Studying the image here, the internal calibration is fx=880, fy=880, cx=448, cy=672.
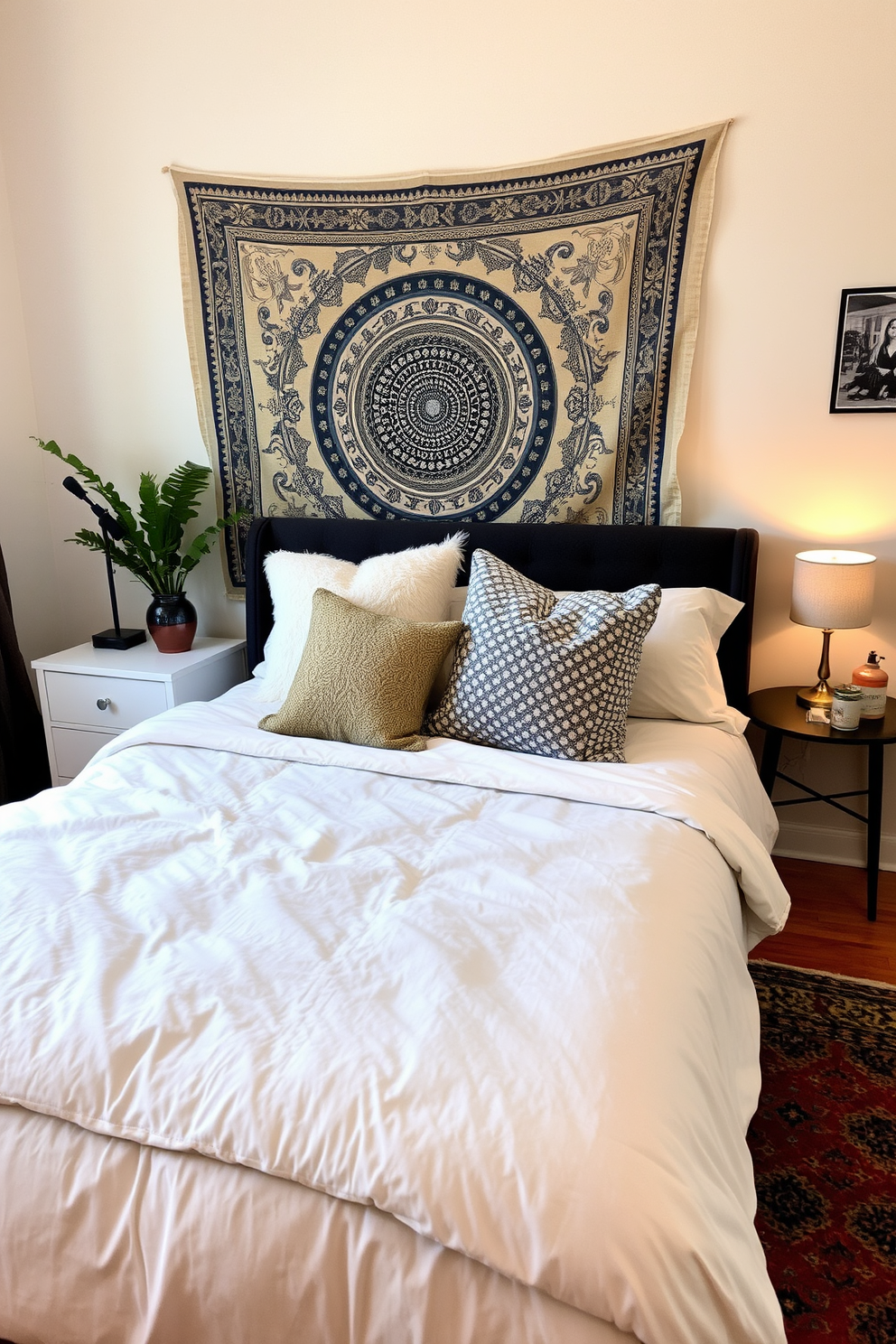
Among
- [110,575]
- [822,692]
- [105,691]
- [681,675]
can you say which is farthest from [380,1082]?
[110,575]

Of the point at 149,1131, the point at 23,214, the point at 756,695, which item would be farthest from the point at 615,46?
the point at 149,1131

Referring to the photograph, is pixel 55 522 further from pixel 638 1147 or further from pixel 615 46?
pixel 638 1147

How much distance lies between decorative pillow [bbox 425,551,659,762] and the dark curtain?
171cm

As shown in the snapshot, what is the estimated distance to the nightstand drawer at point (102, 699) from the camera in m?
2.80

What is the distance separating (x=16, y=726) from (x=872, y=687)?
276 centimetres

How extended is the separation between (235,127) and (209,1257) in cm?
300

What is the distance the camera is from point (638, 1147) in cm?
95

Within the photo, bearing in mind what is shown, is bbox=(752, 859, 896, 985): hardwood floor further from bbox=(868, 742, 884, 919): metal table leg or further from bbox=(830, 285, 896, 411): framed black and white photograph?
bbox=(830, 285, 896, 411): framed black and white photograph

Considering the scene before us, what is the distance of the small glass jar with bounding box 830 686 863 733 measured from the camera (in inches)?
91.6

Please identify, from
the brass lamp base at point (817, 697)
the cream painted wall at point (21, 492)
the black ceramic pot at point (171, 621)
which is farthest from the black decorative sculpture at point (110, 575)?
the brass lamp base at point (817, 697)

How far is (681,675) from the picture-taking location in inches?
88.7

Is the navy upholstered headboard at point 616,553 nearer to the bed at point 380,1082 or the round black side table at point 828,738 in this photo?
the round black side table at point 828,738

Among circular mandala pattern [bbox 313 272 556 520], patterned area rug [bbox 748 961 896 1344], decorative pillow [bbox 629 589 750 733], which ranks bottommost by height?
patterned area rug [bbox 748 961 896 1344]

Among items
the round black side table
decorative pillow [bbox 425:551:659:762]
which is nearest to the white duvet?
decorative pillow [bbox 425:551:659:762]
